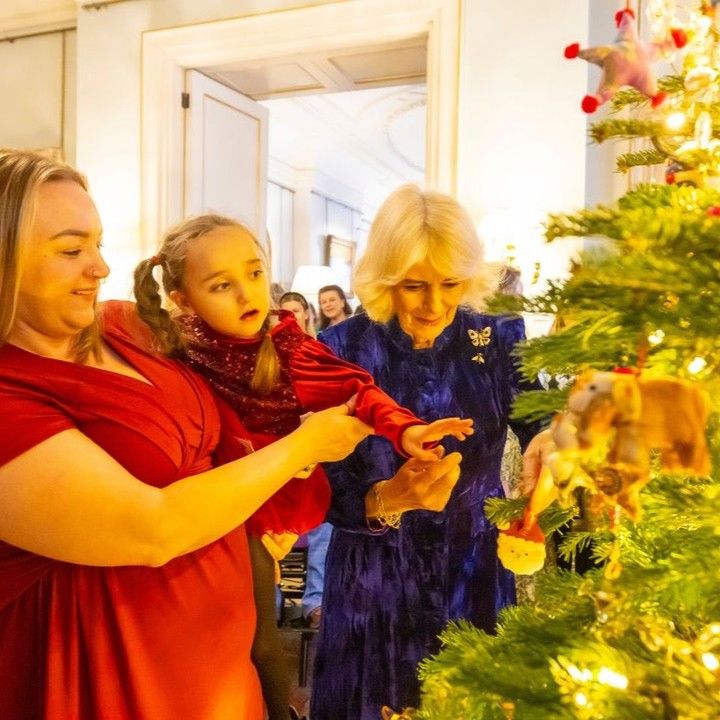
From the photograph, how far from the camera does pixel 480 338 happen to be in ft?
4.73

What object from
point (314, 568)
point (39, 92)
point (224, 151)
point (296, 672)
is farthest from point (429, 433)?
point (39, 92)

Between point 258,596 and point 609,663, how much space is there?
1.03 meters

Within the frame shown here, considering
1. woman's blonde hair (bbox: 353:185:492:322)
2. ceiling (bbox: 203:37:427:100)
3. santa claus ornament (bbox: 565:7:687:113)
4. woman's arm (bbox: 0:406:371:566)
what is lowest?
woman's arm (bbox: 0:406:371:566)

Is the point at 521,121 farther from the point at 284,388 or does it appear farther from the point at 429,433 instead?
the point at 429,433

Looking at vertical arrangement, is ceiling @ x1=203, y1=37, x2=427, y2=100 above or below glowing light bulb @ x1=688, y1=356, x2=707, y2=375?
above

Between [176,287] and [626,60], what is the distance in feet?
2.77

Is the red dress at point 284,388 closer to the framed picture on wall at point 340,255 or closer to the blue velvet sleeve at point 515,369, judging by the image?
the blue velvet sleeve at point 515,369

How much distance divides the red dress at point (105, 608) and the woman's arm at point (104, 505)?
3cm

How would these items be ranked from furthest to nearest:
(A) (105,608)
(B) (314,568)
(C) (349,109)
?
(C) (349,109), (B) (314,568), (A) (105,608)

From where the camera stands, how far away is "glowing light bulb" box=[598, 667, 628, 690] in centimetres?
60

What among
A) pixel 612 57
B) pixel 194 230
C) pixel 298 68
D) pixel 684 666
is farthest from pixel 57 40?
pixel 684 666

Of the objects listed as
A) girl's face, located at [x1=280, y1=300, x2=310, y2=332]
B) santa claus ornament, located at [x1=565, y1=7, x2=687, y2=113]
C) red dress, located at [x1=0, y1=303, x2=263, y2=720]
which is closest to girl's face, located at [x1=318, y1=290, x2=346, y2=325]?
girl's face, located at [x1=280, y1=300, x2=310, y2=332]

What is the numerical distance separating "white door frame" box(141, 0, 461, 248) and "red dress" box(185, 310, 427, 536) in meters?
2.41

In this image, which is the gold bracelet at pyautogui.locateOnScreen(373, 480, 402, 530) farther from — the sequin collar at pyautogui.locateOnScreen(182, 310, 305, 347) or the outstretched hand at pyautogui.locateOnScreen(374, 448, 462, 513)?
the sequin collar at pyautogui.locateOnScreen(182, 310, 305, 347)
